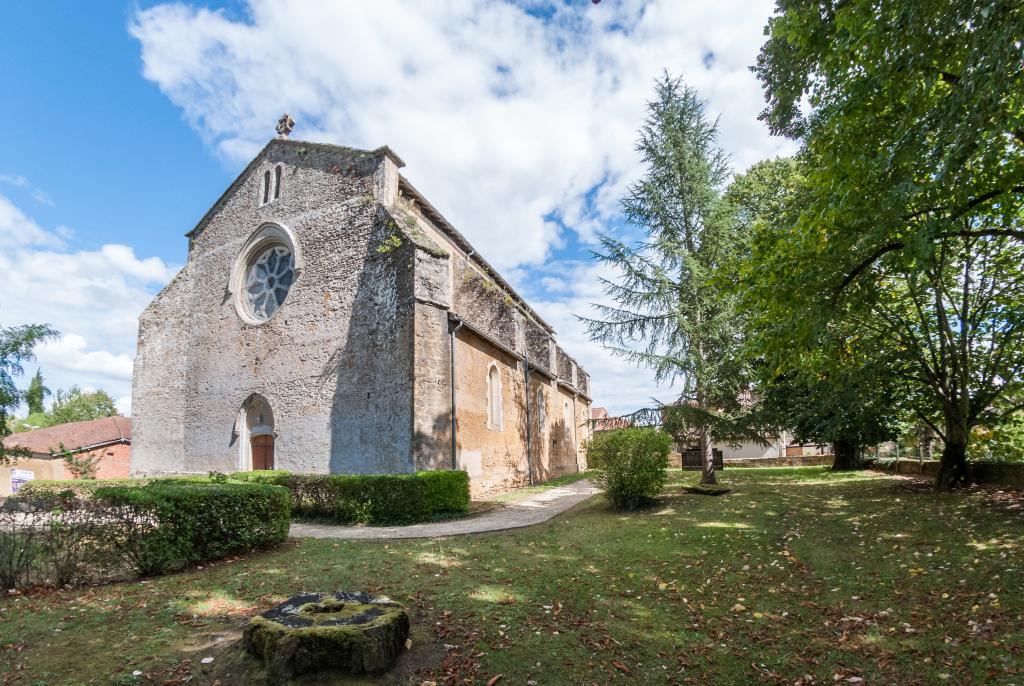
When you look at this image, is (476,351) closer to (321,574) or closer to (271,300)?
(271,300)

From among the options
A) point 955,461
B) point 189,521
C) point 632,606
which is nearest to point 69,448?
point 189,521

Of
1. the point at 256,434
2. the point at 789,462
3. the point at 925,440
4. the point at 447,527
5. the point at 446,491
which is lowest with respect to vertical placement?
the point at 789,462

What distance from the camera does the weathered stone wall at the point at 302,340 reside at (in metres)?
14.2

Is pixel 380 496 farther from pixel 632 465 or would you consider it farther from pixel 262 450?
pixel 262 450

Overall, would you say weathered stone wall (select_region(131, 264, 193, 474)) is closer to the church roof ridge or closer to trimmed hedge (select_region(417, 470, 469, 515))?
the church roof ridge

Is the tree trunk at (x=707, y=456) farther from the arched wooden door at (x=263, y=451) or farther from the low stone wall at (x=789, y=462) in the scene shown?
the low stone wall at (x=789, y=462)

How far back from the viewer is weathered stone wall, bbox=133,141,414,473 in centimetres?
1425

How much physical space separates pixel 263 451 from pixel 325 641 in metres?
14.9

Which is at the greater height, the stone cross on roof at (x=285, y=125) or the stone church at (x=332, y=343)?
the stone cross on roof at (x=285, y=125)

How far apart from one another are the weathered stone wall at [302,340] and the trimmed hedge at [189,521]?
4.99m

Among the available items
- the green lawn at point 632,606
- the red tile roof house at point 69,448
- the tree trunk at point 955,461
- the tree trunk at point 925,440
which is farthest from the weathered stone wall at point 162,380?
the tree trunk at point 925,440

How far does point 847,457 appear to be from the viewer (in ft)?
63.2

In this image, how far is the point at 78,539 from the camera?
21.0 feet

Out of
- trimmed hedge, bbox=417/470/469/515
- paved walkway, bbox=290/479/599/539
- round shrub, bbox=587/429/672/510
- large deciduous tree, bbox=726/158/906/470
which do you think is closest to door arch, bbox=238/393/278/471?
paved walkway, bbox=290/479/599/539
